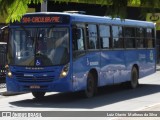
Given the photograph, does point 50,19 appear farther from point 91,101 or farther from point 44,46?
point 91,101

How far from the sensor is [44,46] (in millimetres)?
14281

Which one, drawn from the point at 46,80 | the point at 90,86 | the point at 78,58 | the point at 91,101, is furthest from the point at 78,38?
the point at 91,101

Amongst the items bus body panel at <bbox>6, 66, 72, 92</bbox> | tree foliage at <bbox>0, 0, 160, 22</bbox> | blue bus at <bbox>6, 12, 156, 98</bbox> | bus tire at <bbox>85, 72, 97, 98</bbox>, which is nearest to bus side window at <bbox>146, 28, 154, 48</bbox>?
blue bus at <bbox>6, 12, 156, 98</bbox>

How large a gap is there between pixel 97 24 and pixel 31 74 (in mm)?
3149

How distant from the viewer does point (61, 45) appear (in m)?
14.3

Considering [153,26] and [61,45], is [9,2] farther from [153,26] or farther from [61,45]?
[153,26]

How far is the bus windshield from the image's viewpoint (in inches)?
560

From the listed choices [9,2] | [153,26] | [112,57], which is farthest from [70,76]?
[9,2]

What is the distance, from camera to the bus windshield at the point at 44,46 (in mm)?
14234

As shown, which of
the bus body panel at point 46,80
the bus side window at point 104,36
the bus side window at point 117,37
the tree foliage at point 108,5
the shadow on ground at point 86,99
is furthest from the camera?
the bus side window at point 117,37

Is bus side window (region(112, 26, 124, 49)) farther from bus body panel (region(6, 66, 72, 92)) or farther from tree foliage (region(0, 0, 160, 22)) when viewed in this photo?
tree foliage (region(0, 0, 160, 22))

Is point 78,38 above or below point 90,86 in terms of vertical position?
above

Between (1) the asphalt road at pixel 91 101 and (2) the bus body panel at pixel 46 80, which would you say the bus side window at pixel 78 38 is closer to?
(2) the bus body panel at pixel 46 80

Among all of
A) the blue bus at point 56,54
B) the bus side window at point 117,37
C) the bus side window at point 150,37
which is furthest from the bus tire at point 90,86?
the bus side window at point 150,37
